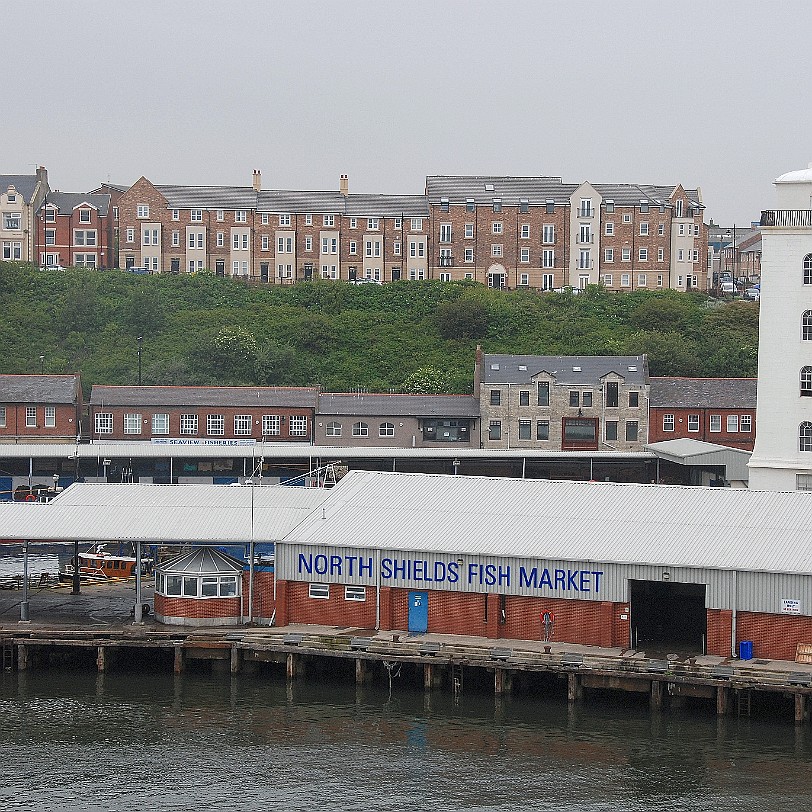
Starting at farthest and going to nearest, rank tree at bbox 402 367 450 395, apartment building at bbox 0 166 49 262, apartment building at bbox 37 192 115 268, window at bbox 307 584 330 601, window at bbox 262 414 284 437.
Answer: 1. apartment building at bbox 37 192 115 268
2. apartment building at bbox 0 166 49 262
3. tree at bbox 402 367 450 395
4. window at bbox 262 414 284 437
5. window at bbox 307 584 330 601

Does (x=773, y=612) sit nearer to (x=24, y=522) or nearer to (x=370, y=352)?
(x=24, y=522)

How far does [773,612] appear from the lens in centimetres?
4816

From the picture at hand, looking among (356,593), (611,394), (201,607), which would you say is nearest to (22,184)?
(611,394)

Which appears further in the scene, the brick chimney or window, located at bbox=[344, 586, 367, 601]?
Result: the brick chimney

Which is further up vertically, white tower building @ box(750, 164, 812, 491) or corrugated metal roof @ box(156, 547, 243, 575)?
white tower building @ box(750, 164, 812, 491)

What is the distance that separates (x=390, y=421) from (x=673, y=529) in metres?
42.9

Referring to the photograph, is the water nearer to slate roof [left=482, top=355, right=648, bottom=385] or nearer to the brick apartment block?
slate roof [left=482, top=355, right=648, bottom=385]

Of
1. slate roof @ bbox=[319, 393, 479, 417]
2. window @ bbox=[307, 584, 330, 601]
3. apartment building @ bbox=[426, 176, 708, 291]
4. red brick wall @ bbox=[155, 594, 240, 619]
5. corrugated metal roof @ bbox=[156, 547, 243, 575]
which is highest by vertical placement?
apartment building @ bbox=[426, 176, 708, 291]

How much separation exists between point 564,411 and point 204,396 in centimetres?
Result: 2142

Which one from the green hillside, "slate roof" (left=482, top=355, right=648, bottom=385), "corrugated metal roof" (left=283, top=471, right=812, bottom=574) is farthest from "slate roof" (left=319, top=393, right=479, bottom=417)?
"corrugated metal roof" (left=283, top=471, right=812, bottom=574)

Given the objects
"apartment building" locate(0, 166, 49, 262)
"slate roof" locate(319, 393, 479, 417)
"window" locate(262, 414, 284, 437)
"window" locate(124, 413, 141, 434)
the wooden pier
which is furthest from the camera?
"apartment building" locate(0, 166, 49, 262)

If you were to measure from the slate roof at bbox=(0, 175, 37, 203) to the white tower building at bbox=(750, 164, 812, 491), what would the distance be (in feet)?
255

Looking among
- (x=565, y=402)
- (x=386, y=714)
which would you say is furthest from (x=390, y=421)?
(x=386, y=714)

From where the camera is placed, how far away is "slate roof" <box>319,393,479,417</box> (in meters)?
94.0
